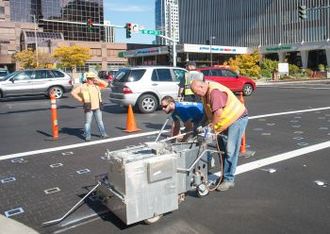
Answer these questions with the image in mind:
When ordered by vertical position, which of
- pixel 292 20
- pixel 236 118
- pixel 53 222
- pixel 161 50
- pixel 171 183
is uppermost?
pixel 292 20

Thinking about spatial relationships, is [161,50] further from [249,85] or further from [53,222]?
[53,222]

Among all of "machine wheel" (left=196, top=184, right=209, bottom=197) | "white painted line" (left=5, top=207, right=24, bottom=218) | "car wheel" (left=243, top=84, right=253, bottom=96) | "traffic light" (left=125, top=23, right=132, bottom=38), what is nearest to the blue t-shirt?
"machine wheel" (left=196, top=184, right=209, bottom=197)

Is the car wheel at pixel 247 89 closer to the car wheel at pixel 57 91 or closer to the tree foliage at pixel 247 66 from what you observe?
the car wheel at pixel 57 91

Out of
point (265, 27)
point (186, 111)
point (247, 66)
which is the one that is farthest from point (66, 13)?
point (186, 111)

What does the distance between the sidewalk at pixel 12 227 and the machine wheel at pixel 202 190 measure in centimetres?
204

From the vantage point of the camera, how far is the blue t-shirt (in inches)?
256

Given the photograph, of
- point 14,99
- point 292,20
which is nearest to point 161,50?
point 292,20

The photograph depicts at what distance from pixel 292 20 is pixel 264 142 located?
276 feet

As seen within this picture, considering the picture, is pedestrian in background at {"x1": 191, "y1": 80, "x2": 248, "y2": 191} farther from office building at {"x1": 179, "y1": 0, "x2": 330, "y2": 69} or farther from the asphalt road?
office building at {"x1": 179, "y1": 0, "x2": 330, "y2": 69}

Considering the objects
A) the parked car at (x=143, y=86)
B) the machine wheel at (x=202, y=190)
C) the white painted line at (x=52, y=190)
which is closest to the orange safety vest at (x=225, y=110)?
the machine wheel at (x=202, y=190)

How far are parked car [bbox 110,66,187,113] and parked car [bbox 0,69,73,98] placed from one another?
28.5ft

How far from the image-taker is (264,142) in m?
9.22

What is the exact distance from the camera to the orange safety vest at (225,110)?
5297 mm

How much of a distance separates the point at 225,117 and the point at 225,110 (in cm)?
10
